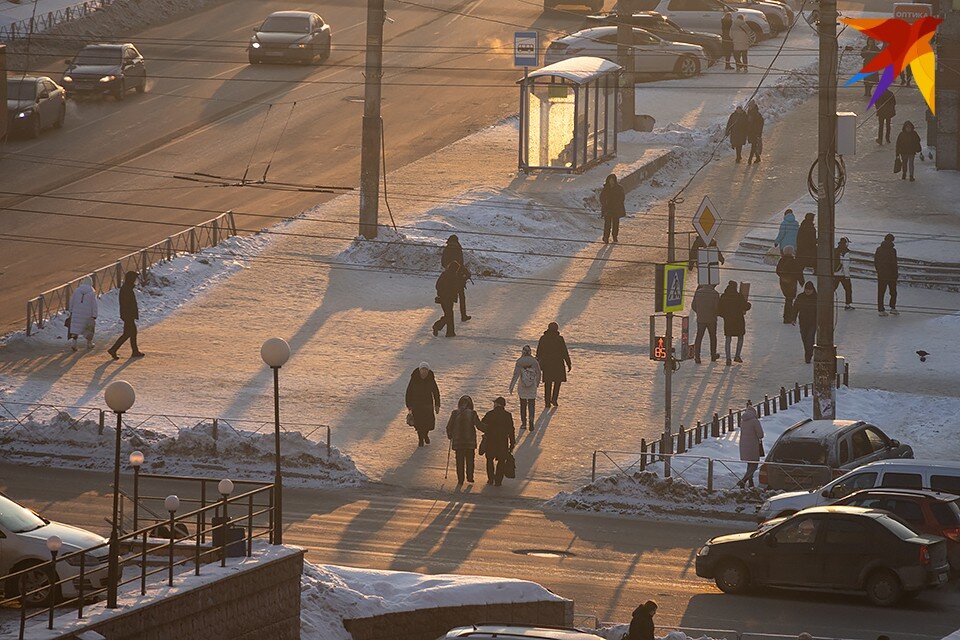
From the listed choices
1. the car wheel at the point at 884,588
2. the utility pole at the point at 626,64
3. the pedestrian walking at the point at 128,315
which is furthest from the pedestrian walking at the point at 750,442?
the utility pole at the point at 626,64

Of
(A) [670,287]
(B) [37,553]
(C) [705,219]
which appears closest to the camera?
(B) [37,553]

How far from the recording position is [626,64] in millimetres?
49312

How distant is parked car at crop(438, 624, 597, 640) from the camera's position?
1573 centimetres

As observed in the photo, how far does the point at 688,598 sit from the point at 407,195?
21990mm

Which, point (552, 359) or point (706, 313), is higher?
point (706, 313)

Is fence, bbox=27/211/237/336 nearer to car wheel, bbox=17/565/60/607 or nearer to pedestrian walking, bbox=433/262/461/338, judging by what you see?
pedestrian walking, bbox=433/262/461/338

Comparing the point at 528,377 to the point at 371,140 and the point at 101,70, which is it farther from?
the point at 101,70

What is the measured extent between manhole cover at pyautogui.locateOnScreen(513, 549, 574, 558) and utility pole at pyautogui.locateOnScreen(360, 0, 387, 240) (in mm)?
16309

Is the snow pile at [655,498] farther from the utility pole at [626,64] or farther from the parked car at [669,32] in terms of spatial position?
the parked car at [669,32]

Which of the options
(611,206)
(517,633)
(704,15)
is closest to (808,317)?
(611,206)

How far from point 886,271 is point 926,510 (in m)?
13.0

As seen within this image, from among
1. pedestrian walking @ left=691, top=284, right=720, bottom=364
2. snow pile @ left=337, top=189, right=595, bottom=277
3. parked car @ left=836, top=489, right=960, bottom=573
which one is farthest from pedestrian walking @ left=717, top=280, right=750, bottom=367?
parked car @ left=836, top=489, right=960, bottom=573

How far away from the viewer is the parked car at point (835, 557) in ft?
68.4

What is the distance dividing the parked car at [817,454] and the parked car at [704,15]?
33.5 metres
